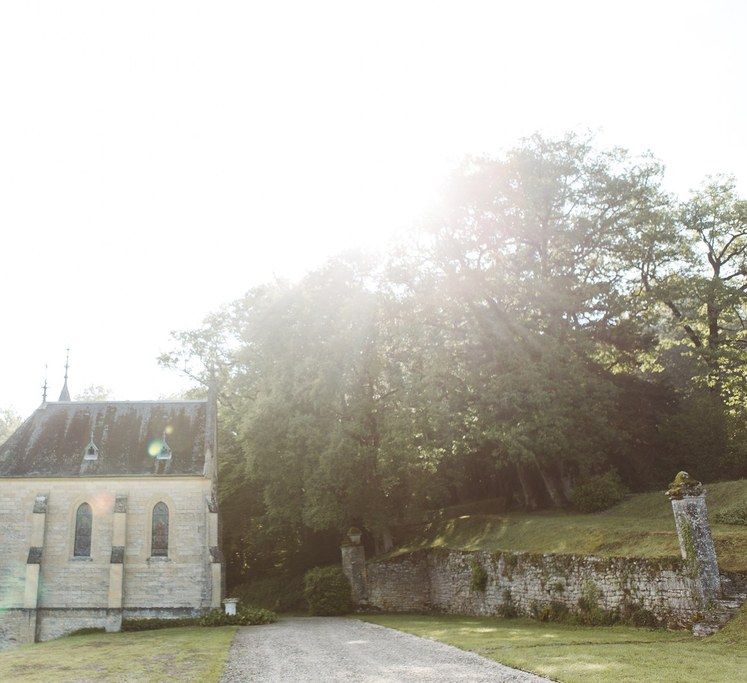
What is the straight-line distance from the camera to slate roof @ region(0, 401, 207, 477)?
32.7 metres

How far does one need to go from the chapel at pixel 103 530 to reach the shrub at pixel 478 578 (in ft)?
39.3

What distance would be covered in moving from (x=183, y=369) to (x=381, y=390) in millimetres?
16645

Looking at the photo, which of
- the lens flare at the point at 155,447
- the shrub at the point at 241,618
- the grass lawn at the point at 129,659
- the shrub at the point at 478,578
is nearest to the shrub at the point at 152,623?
the shrub at the point at 241,618

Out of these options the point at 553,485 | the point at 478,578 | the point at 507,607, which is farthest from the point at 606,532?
the point at 553,485

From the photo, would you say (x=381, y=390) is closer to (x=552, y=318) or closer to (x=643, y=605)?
(x=552, y=318)

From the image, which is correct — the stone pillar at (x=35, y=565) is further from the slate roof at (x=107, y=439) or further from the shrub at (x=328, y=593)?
the shrub at (x=328, y=593)

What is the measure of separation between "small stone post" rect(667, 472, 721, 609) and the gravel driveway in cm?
591

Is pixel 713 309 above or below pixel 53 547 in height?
above

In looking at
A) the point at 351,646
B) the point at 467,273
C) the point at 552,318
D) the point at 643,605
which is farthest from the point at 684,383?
the point at 351,646

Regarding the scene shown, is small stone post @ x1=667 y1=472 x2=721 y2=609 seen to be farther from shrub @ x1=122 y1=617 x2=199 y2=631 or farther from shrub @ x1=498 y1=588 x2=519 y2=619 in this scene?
shrub @ x1=122 y1=617 x2=199 y2=631

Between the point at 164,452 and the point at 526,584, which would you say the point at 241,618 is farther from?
the point at 526,584

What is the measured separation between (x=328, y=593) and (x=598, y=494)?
13.4m

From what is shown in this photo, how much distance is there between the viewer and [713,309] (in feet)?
102

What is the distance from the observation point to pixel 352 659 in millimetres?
15609
